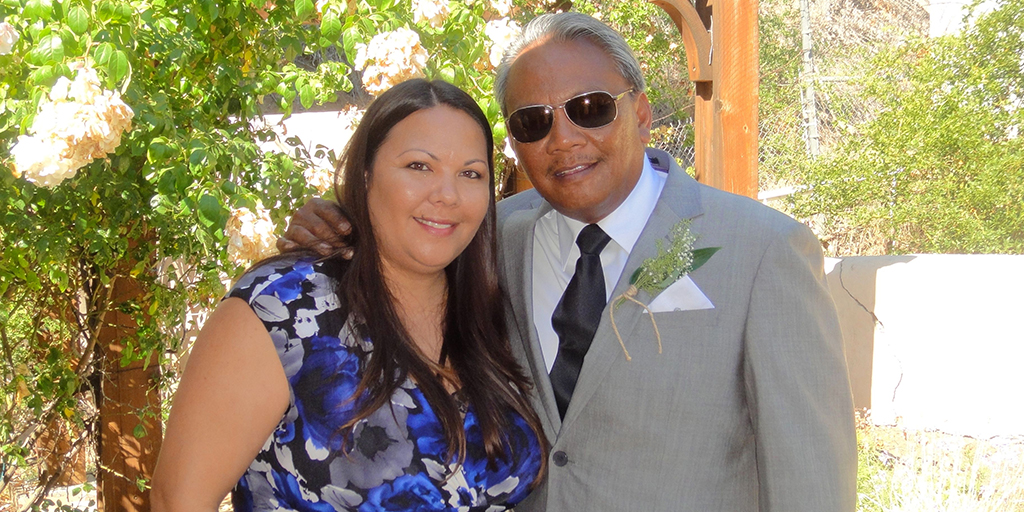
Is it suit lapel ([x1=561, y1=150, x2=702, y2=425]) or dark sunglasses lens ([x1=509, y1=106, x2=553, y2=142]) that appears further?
dark sunglasses lens ([x1=509, y1=106, x2=553, y2=142])

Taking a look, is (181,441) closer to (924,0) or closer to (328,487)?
(328,487)

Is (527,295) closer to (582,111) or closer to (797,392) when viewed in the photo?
(582,111)

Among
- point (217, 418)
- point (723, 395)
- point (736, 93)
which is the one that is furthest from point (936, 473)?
point (217, 418)

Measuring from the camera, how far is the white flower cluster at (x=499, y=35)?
8.78 feet

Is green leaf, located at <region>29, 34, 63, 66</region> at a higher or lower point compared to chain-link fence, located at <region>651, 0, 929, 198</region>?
lower

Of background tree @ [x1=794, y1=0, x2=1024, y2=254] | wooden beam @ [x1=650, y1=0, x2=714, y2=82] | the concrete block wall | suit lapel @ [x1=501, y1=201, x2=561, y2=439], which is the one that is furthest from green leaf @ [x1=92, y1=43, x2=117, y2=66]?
background tree @ [x1=794, y1=0, x2=1024, y2=254]

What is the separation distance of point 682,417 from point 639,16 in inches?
299

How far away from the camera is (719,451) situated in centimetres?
191

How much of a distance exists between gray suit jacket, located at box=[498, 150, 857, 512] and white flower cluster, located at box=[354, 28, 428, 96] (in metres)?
0.95

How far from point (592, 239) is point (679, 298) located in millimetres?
299

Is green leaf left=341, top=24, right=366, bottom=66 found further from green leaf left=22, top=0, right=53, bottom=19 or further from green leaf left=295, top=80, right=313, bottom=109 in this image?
green leaf left=22, top=0, right=53, bottom=19

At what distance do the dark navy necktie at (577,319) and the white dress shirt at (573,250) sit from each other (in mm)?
25

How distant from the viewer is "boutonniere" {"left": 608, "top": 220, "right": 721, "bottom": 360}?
6.35 ft

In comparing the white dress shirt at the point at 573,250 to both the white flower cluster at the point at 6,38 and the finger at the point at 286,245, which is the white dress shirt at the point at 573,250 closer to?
the finger at the point at 286,245
